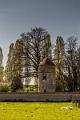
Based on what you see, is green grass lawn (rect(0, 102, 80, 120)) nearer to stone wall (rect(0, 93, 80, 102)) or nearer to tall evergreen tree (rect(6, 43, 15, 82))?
stone wall (rect(0, 93, 80, 102))

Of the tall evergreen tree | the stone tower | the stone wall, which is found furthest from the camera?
the tall evergreen tree

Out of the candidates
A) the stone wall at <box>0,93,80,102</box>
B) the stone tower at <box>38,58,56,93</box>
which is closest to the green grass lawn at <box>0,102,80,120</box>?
the stone wall at <box>0,93,80,102</box>

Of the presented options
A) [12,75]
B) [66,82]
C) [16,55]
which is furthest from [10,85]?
[66,82]

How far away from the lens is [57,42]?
5712 centimetres

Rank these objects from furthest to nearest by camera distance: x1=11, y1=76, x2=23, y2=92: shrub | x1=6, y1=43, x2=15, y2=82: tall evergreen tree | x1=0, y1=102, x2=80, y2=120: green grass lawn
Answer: x1=6, y1=43, x2=15, y2=82: tall evergreen tree, x1=11, y1=76, x2=23, y2=92: shrub, x1=0, y1=102, x2=80, y2=120: green grass lawn

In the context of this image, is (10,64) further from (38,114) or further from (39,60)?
(38,114)

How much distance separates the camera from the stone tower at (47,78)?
1954 inches

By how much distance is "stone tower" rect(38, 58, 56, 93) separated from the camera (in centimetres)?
4962

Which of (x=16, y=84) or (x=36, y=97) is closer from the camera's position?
(x=36, y=97)

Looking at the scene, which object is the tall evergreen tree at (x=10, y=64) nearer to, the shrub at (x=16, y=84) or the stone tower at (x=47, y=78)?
the shrub at (x=16, y=84)

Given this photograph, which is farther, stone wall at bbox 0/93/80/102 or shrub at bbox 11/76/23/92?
shrub at bbox 11/76/23/92

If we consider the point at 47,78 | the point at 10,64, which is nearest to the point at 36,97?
the point at 47,78

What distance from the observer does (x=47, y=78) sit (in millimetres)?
49844

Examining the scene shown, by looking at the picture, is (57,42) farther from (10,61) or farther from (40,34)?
(10,61)
